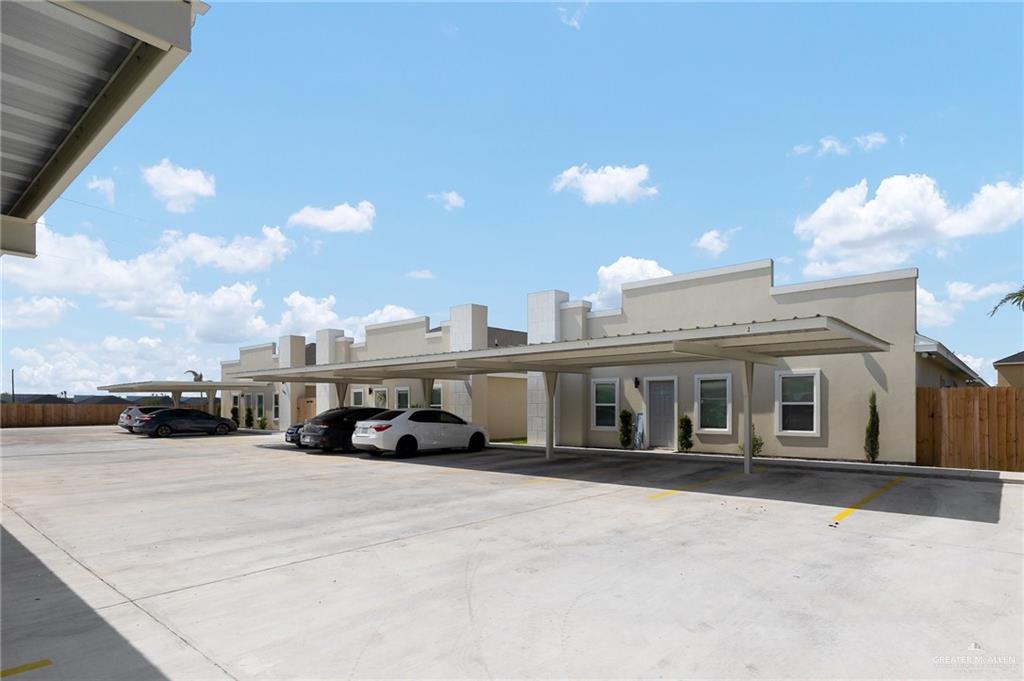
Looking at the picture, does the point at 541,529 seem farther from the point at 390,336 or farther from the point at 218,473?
the point at 390,336

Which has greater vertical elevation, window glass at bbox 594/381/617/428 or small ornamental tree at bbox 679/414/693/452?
window glass at bbox 594/381/617/428

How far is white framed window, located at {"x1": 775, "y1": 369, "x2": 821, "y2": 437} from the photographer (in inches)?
614

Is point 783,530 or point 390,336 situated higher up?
point 390,336

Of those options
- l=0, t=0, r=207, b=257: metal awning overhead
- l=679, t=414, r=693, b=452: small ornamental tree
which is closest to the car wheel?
l=679, t=414, r=693, b=452: small ornamental tree

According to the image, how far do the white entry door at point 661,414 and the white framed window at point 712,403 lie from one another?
75 cm

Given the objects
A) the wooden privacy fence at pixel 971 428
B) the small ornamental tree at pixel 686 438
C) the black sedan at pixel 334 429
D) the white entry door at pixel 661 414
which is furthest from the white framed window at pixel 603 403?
the wooden privacy fence at pixel 971 428

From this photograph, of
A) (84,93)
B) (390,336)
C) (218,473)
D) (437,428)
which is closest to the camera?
(84,93)

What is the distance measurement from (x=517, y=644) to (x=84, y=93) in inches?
184

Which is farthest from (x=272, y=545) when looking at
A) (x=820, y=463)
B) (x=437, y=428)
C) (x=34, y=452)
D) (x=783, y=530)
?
(x=34, y=452)

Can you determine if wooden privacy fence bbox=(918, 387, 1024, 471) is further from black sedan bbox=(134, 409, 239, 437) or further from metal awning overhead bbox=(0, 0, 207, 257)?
black sedan bbox=(134, 409, 239, 437)

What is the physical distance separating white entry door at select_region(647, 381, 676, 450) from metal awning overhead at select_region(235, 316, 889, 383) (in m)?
1.20

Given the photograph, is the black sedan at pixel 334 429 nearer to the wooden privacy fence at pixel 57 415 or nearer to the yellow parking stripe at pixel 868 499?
the yellow parking stripe at pixel 868 499

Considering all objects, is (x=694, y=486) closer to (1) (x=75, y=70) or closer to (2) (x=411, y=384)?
(1) (x=75, y=70)

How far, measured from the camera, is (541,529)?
790cm
